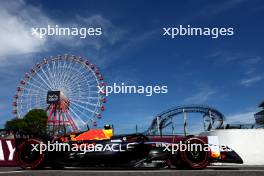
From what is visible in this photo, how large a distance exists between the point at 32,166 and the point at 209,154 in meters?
5.26

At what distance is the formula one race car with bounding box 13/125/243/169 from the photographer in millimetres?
10595

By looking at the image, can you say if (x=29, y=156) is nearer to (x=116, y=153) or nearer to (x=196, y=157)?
(x=116, y=153)

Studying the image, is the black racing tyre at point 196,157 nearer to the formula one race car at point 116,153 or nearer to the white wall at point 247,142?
the formula one race car at point 116,153

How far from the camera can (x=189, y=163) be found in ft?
34.3

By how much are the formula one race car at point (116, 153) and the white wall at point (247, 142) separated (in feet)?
24.9

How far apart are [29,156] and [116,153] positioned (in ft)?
8.92

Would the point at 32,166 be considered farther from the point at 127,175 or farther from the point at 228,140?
the point at 228,140

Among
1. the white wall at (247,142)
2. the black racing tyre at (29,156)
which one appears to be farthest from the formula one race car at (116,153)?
the white wall at (247,142)

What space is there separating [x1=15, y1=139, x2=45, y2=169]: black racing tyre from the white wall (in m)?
10.9

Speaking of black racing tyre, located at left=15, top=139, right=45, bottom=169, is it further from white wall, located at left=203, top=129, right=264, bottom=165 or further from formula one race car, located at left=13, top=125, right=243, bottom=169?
white wall, located at left=203, top=129, right=264, bottom=165

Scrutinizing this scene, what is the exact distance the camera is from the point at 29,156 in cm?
1131

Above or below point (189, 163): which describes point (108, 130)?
above

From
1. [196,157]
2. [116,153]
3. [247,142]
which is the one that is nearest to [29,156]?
[116,153]

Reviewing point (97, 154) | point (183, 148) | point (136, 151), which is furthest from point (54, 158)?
point (183, 148)
